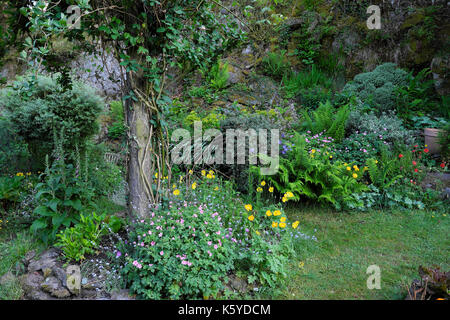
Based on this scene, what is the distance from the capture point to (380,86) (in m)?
6.73

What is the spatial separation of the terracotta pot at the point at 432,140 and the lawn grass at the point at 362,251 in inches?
62.7

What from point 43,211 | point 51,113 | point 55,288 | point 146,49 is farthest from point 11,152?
point 146,49

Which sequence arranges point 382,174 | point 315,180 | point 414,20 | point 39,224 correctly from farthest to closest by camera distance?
point 414,20 → point 382,174 → point 315,180 → point 39,224

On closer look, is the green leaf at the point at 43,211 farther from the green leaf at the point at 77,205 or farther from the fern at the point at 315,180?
the fern at the point at 315,180

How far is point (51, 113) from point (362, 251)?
422 cm

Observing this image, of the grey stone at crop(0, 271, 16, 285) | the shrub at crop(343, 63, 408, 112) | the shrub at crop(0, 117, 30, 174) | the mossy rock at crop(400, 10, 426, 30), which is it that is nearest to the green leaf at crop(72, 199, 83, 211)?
the grey stone at crop(0, 271, 16, 285)

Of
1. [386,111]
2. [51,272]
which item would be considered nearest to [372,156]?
[386,111]

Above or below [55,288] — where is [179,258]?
above

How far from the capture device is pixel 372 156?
4965mm

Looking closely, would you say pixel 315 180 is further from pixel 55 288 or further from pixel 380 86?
pixel 380 86

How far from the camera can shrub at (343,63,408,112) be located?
20.7 ft

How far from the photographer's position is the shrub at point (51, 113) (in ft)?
14.2

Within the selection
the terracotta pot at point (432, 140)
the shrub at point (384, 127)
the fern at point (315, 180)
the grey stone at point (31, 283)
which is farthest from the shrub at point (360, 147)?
the grey stone at point (31, 283)
